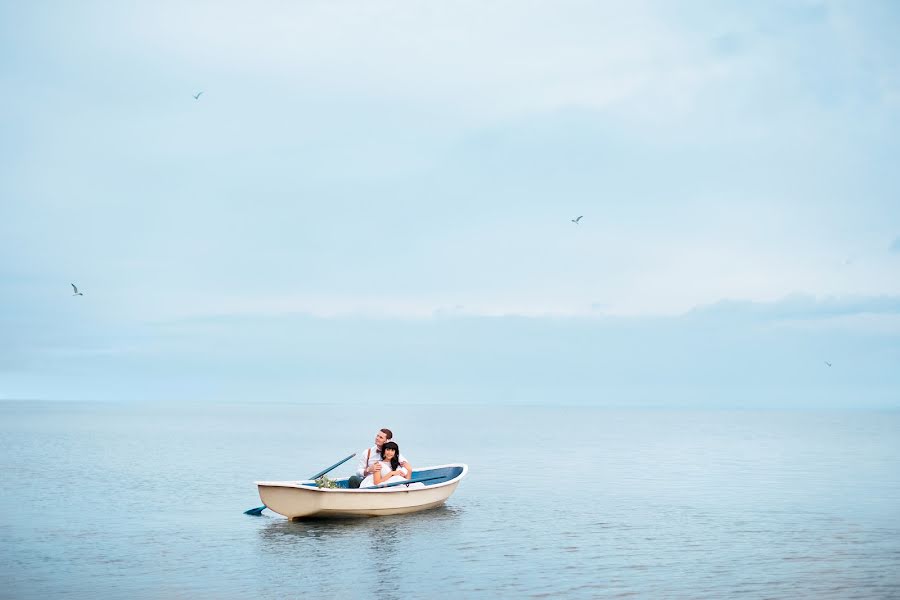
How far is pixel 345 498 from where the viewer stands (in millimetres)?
24969

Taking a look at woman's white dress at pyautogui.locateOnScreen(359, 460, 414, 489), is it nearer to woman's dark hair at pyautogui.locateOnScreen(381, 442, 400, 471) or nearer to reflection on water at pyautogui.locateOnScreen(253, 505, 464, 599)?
woman's dark hair at pyautogui.locateOnScreen(381, 442, 400, 471)

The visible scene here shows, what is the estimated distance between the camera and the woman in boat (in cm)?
2634

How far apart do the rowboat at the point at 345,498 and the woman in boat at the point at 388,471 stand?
A: 0.29 m

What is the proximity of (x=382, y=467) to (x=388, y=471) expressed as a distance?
0.22 meters

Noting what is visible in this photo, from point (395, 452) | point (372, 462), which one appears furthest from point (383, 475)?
point (395, 452)

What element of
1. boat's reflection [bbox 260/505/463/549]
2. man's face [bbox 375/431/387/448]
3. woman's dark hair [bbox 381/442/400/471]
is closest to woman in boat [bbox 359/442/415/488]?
woman's dark hair [bbox 381/442/400/471]

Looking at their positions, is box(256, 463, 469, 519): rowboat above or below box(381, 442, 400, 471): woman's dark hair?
below

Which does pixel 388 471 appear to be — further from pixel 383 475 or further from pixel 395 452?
pixel 395 452

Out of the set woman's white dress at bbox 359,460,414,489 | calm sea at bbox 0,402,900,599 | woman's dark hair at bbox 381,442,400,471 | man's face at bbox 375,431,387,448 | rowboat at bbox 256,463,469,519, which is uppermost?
man's face at bbox 375,431,387,448

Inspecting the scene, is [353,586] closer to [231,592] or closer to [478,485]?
[231,592]

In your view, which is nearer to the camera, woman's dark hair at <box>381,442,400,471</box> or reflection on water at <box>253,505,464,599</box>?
reflection on water at <box>253,505,464,599</box>

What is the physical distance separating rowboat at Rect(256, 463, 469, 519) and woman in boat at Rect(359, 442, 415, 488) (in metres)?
0.29

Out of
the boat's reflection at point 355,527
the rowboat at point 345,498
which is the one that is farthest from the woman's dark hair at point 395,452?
the boat's reflection at point 355,527

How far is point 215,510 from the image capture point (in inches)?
1166
